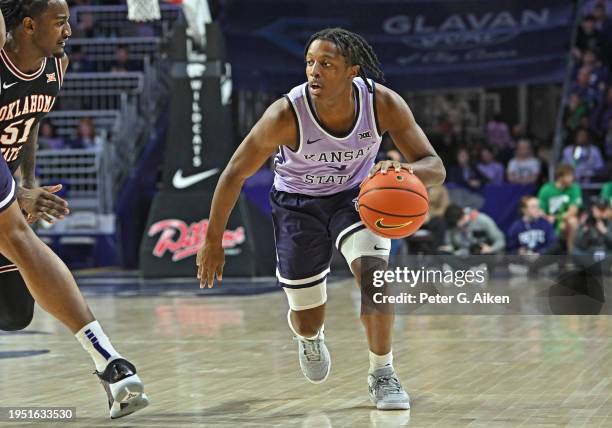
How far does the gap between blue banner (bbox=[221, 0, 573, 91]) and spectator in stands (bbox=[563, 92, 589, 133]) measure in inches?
17.8

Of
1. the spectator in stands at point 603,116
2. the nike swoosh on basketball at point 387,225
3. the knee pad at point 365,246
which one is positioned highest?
the nike swoosh on basketball at point 387,225

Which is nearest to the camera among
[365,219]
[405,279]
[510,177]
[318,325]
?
[365,219]

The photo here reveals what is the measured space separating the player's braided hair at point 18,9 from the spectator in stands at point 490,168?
12126 millimetres

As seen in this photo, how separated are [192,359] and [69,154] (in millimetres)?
11673

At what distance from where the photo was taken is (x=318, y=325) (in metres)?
6.68

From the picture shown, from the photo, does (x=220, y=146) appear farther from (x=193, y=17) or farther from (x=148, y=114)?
(x=148, y=114)

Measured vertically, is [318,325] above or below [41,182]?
above

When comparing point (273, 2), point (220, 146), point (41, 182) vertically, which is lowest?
point (41, 182)

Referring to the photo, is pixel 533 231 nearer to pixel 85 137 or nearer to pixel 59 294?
pixel 85 137

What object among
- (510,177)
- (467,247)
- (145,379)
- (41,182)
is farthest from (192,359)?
(41,182)

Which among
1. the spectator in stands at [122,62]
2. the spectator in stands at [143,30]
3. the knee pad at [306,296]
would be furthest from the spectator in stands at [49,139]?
the knee pad at [306,296]

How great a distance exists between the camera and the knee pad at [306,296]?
655 cm

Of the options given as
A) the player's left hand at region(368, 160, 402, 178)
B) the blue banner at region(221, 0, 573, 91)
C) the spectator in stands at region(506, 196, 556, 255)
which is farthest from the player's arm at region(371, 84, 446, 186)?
Answer: the blue banner at region(221, 0, 573, 91)

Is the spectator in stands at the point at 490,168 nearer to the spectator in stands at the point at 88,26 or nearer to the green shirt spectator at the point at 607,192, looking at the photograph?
the green shirt spectator at the point at 607,192
